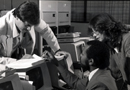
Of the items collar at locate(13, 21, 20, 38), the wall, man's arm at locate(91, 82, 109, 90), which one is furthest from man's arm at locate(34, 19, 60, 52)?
the wall

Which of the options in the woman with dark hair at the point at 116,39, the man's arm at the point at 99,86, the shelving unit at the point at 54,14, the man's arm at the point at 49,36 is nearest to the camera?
the man's arm at the point at 99,86

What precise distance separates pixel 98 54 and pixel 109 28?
1.95 feet

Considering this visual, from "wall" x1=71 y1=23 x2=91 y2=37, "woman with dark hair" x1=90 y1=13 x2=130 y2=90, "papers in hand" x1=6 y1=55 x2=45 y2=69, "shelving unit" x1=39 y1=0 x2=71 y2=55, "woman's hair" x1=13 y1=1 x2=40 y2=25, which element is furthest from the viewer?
"wall" x1=71 y1=23 x2=91 y2=37

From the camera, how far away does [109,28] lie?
210 centimetres

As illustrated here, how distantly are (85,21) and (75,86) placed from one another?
2318 millimetres

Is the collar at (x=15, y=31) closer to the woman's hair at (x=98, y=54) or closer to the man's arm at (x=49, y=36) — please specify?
the man's arm at (x=49, y=36)

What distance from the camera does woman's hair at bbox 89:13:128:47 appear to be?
6.84ft

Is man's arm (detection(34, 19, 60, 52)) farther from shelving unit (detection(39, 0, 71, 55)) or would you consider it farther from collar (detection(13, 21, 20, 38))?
collar (detection(13, 21, 20, 38))

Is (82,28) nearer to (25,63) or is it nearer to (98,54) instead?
(25,63)

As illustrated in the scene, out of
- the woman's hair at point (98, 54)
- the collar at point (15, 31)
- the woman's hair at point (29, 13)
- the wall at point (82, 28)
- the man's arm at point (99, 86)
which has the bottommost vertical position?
the man's arm at point (99, 86)

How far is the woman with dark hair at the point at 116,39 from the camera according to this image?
2.04 meters

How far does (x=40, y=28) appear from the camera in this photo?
248 centimetres

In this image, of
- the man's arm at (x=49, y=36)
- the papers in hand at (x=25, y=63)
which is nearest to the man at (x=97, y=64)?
the papers in hand at (x=25, y=63)

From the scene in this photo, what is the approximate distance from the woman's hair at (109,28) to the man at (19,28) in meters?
0.45
